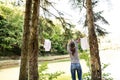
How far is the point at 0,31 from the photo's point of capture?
110ft

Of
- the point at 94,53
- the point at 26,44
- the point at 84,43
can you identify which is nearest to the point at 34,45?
the point at 26,44

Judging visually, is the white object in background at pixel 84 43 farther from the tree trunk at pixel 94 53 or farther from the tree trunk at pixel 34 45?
the tree trunk at pixel 34 45

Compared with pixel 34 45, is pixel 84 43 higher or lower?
higher

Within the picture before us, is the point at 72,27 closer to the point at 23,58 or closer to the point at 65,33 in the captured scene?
the point at 65,33

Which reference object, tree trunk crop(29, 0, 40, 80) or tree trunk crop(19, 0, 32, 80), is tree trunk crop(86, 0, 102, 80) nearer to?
tree trunk crop(29, 0, 40, 80)

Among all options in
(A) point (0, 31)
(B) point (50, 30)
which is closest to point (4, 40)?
(A) point (0, 31)

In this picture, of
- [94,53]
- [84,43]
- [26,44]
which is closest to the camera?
[94,53]

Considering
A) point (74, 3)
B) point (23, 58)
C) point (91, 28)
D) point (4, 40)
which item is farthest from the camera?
point (4, 40)

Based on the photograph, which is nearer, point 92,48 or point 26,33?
point 92,48

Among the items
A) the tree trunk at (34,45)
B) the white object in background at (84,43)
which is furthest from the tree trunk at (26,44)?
the white object in background at (84,43)

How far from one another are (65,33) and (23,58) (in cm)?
184

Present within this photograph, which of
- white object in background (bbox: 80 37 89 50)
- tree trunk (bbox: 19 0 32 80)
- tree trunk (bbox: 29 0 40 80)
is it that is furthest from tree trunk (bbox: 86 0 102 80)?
tree trunk (bbox: 19 0 32 80)

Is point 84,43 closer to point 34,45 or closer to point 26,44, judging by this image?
point 26,44

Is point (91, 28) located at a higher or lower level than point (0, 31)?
lower
